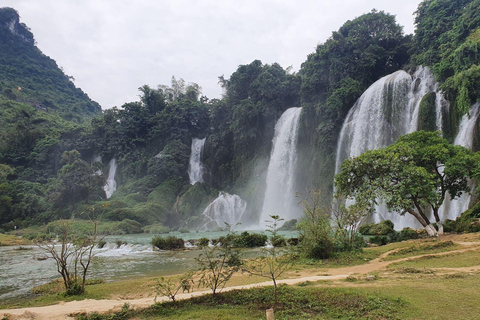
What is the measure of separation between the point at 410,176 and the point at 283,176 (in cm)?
2429

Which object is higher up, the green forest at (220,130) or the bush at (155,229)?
the green forest at (220,130)

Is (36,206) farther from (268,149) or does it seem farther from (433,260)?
(433,260)

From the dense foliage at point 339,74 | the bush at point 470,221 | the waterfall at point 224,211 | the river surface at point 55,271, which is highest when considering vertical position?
the dense foliage at point 339,74

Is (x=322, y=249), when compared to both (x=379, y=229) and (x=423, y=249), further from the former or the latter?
(x=379, y=229)

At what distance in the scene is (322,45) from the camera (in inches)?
1470

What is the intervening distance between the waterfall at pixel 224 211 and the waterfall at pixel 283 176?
12.6ft

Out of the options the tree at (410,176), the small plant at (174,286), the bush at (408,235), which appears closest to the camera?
the small plant at (174,286)

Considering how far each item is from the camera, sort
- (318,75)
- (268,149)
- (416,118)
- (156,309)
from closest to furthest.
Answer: (156,309) < (416,118) < (318,75) < (268,149)

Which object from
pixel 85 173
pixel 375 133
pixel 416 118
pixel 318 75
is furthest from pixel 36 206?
pixel 416 118

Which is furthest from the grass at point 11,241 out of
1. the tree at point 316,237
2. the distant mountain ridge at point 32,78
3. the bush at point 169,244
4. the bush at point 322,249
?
the distant mountain ridge at point 32,78

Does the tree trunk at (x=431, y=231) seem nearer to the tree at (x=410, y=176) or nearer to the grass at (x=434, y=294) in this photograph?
the tree at (x=410, y=176)

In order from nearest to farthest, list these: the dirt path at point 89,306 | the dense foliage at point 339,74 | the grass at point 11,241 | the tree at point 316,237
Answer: the dirt path at point 89,306
the tree at point 316,237
the grass at point 11,241
the dense foliage at point 339,74

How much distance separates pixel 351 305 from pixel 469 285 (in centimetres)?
284

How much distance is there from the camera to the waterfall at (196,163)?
5087 cm
